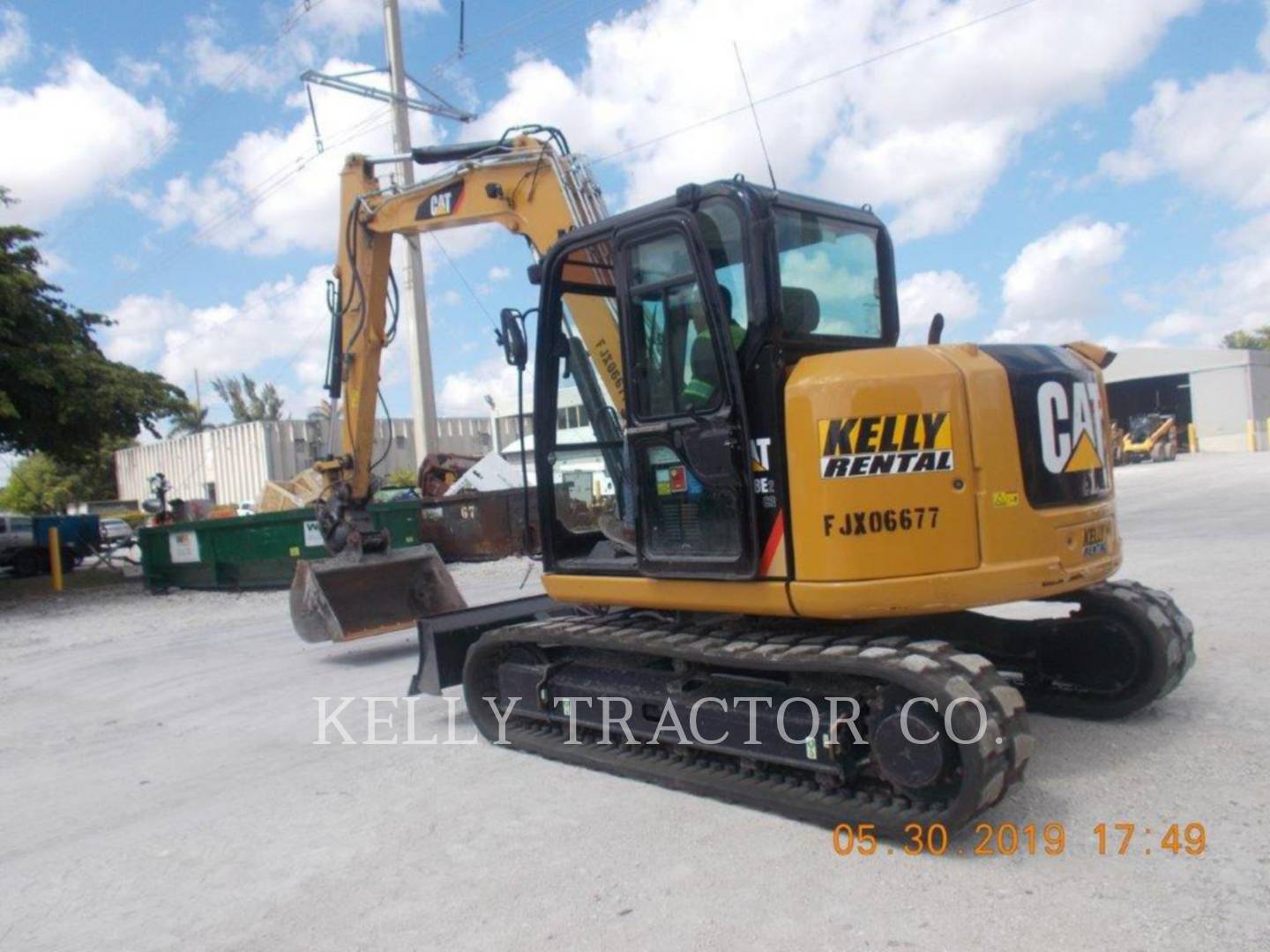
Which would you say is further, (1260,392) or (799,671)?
(1260,392)

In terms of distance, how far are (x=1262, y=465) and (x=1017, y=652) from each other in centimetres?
2706

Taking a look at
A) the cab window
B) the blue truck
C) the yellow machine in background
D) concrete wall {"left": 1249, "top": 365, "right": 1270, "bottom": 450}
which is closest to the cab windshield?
the cab window

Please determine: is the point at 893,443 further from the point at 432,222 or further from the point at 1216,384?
the point at 1216,384

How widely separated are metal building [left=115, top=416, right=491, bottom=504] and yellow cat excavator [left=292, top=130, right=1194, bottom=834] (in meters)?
33.6

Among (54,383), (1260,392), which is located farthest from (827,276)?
(1260,392)

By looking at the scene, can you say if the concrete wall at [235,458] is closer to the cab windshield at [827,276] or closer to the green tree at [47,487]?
the green tree at [47,487]

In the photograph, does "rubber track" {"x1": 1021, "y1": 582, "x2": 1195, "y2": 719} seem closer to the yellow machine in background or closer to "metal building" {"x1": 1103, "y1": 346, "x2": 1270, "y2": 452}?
the yellow machine in background

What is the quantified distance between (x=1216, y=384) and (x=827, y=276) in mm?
49870

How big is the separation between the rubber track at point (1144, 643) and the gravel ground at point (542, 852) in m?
0.13

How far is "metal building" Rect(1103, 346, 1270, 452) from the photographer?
46.2m

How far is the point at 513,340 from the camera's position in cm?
541

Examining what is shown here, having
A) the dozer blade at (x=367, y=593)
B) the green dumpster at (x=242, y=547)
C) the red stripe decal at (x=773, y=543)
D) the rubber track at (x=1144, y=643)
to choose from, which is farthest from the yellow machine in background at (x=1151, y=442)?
the red stripe decal at (x=773, y=543)

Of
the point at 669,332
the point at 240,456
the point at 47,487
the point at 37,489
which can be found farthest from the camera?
the point at 47,487

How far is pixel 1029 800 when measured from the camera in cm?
451
